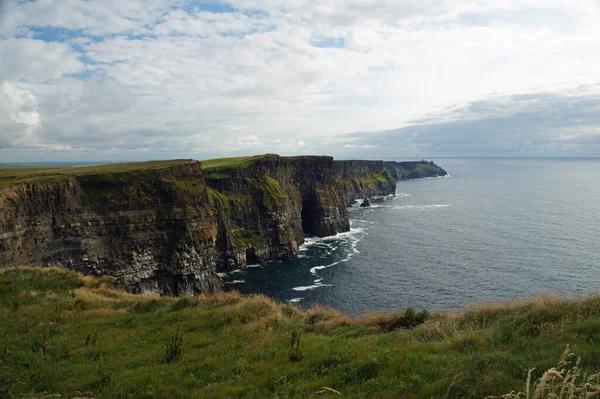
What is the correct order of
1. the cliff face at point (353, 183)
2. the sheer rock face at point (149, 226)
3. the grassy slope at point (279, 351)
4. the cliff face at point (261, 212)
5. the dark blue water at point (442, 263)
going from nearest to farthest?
the grassy slope at point (279, 351)
the sheer rock face at point (149, 226)
the dark blue water at point (442, 263)
the cliff face at point (261, 212)
the cliff face at point (353, 183)

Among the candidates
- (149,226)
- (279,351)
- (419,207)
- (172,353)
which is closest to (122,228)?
(149,226)

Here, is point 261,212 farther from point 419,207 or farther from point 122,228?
point 419,207

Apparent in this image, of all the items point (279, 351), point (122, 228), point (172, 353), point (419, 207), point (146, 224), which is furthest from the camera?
point (419, 207)

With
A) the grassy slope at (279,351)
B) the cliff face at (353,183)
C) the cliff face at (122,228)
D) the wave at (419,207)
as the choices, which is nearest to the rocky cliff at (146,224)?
the cliff face at (122,228)

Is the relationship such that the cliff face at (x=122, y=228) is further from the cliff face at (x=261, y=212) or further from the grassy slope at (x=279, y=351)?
the grassy slope at (x=279, y=351)

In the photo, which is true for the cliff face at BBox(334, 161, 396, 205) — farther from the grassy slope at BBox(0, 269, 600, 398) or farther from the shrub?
the shrub

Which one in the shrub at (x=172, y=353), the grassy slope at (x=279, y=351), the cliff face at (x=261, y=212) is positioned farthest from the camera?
the cliff face at (x=261, y=212)

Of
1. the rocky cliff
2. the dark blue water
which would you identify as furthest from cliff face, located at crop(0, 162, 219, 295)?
the dark blue water

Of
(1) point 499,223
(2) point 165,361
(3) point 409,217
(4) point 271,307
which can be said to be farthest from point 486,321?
(3) point 409,217
